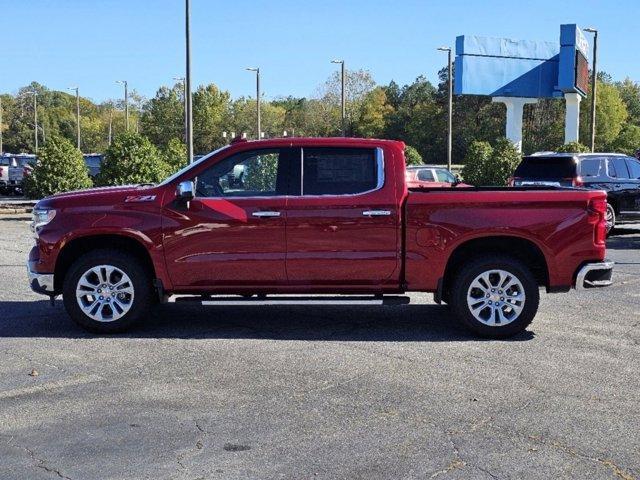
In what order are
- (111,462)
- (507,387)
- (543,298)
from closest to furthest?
(111,462) < (507,387) < (543,298)

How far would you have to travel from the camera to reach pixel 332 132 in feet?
267

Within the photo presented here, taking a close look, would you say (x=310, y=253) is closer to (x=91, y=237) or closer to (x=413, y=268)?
(x=413, y=268)

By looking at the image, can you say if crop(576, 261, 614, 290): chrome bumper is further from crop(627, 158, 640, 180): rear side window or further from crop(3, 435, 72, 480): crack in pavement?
crop(627, 158, 640, 180): rear side window

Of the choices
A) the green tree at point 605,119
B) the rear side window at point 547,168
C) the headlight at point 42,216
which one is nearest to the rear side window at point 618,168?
the rear side window at point 547,168

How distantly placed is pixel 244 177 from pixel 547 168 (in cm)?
Result: 1105

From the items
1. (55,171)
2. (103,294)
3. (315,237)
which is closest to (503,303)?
(315,237)

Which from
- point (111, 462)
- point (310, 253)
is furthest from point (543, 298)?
point (111, 462)

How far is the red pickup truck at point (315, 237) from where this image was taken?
760 cm

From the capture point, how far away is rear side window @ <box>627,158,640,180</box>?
57.8 ft

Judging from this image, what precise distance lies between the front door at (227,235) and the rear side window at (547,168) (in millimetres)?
10798

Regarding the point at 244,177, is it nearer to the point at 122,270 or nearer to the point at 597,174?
the point at 122,270

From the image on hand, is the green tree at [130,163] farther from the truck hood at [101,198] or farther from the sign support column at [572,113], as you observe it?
the sign support column at [572,113]

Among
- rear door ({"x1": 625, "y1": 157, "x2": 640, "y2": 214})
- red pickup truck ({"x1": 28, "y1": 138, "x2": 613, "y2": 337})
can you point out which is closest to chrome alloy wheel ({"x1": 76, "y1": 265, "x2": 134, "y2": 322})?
→ red pickup truck ({"x1": 28, "y1": 138, "x2": 613, "y2": 337})

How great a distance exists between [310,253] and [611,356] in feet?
9.45
